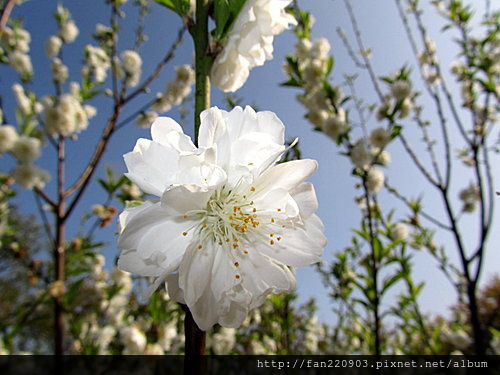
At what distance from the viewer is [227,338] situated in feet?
9.60

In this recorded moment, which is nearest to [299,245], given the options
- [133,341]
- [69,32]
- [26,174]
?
[133,341]

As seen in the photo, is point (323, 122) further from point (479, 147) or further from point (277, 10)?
point (277, 10)

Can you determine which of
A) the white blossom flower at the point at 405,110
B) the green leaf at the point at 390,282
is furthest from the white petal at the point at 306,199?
the white blossom flower at the point at 405,110

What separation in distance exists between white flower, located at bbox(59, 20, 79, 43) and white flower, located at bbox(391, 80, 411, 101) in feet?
9.85

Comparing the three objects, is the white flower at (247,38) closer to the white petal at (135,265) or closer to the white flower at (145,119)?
the white petal at (135,265)

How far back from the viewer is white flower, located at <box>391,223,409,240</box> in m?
2.29

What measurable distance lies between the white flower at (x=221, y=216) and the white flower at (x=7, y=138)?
8.10 feet

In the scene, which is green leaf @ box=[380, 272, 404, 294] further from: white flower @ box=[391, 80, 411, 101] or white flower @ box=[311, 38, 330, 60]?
white flower @ box=[311, 38, 330, 60]

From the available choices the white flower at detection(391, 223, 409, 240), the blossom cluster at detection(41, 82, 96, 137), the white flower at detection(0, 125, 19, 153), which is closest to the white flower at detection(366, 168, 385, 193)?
the white flower at detection(391, 223, 409, 240)

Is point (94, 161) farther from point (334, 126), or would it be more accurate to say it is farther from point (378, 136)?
point (378, 136)

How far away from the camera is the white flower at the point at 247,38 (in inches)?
26.3

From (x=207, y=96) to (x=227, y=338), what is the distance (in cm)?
280

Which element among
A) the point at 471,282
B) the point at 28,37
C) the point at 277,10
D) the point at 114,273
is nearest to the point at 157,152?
the point at 277,10

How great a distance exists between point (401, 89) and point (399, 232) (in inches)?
40.8
